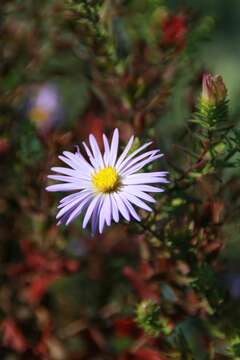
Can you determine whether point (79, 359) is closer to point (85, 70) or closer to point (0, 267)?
point (0, 267)

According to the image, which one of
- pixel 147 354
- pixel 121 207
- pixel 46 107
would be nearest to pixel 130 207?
pixel 121 207

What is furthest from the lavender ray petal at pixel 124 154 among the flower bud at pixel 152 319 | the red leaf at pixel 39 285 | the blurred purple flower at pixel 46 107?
the blurred purple flower at pixel 46 107

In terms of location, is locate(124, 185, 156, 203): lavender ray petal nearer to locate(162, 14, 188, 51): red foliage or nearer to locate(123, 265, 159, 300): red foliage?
locate(123, 265, 159, 300): red foliage

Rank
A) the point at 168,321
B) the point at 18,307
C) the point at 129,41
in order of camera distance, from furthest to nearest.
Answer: the point at 129,41
the point at 18,307
the point at 168,321

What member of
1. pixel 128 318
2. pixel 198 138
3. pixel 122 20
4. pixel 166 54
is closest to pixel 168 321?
pixel 128 318

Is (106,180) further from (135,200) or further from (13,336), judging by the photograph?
(13,336)

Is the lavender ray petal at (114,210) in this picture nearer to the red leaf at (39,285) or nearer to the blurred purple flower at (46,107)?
the red leaf at (39,285)
